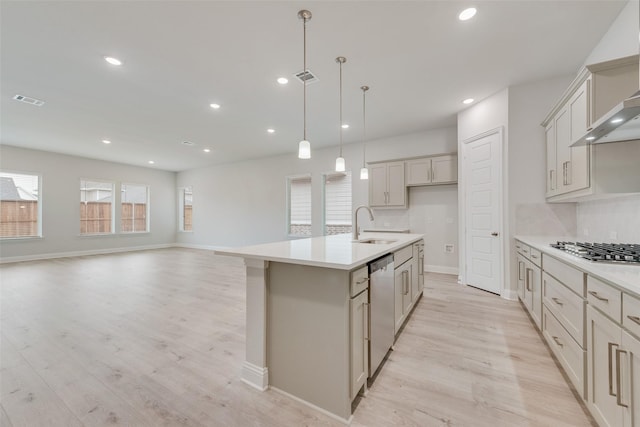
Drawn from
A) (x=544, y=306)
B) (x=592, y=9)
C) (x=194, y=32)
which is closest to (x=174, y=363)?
(x=194, y=32)

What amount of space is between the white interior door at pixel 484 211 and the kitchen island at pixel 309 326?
2927 mm

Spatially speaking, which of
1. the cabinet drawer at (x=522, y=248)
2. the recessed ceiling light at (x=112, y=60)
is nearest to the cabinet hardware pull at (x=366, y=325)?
the cabinet drawer at (x=522, y=248)

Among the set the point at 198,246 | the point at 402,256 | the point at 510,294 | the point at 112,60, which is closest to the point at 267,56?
the point at 112,60

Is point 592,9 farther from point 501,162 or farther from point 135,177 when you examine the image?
point 135,177

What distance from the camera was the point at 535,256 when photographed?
2553mm

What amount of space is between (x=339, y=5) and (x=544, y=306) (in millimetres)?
3174

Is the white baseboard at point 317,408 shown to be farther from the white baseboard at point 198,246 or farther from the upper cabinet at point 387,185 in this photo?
the white baseboard at point 198,246

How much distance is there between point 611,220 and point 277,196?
6608mm

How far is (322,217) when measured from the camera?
683 cm

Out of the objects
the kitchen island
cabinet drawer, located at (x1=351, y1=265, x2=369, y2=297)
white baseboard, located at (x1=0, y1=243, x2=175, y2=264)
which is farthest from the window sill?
cabinet drawer, located at (x1=351, y1=265, x2=369, y2=297)

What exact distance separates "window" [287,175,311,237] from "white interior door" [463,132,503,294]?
13.3ft

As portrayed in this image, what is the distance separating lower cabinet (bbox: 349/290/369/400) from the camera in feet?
4.98

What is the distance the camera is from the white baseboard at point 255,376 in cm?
176

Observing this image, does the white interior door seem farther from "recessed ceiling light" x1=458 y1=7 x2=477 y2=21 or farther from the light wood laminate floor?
"recessed ceiling light" x1=458 y1=7 x2=477 y2=21
